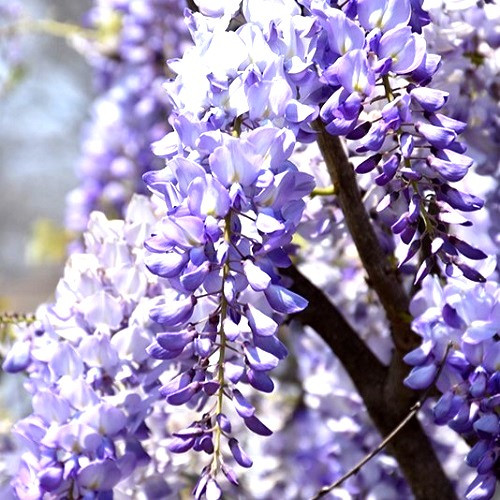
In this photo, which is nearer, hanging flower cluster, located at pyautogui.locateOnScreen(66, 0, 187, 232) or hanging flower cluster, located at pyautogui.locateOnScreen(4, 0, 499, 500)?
hanging flower cluster, located at pyautogui.locateOnScreen(4, 0, 499, 500)

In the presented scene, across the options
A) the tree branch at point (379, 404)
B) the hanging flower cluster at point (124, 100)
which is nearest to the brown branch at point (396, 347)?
the tree branch at point (379, 404)

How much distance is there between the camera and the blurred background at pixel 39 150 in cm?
271

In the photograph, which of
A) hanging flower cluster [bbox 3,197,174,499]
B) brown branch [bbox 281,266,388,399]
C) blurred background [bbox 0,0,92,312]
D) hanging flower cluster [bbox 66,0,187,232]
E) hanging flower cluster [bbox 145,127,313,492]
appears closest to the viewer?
hanging flower cluster [bbox 145,127,313,492]

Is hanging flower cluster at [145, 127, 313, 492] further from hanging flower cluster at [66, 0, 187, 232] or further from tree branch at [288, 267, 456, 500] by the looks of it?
hanging flower cluster at [66, 0, 187, 232]

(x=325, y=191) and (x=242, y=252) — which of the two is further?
(x=325, y=191)

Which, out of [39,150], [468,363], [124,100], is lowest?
[468,363]

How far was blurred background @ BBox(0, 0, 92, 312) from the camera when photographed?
2711mm

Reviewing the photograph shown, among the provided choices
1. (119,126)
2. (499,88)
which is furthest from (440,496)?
(119,126)

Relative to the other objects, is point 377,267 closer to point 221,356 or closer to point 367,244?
point 367,244

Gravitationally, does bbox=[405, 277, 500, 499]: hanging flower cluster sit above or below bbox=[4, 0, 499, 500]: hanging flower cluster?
below

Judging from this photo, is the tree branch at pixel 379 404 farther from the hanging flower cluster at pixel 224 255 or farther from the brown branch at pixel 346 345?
the hanging flower cluster at pixel 224 255

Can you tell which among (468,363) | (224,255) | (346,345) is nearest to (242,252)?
(224,255)

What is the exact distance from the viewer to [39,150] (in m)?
4.62

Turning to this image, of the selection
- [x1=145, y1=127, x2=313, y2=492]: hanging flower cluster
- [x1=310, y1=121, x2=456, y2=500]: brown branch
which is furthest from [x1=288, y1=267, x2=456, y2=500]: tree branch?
[x1=145, y1=127, x2=313, y2=492]: hanging flower cluster
